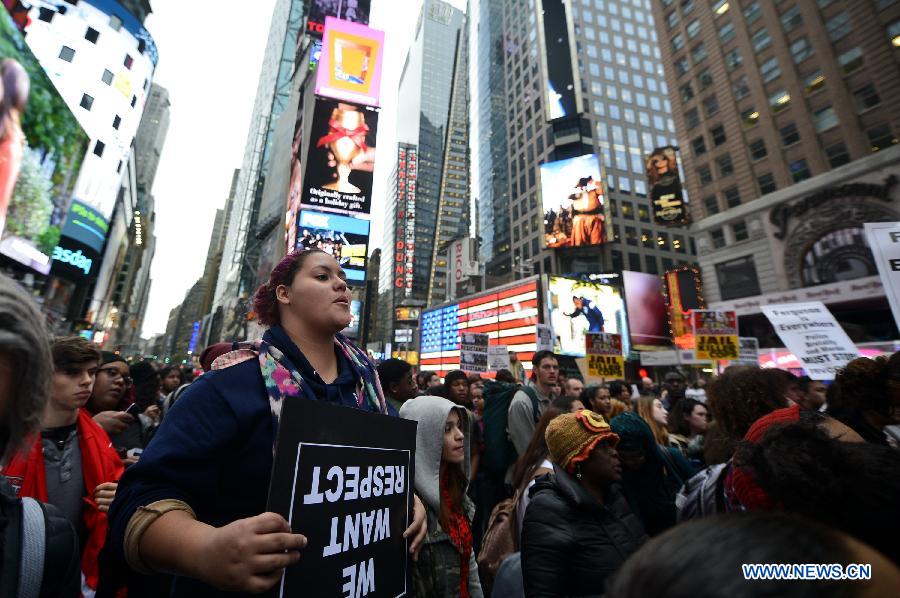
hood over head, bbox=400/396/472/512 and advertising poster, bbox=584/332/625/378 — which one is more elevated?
advertising poster, bbox=584/332/625/378

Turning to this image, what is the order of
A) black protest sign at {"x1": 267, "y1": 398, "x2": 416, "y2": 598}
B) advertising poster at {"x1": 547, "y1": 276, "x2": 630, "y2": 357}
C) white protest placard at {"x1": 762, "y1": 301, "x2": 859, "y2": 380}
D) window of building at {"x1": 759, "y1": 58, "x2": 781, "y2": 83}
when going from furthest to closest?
advertising poster at {"x1": 547, "y1": 276, "x2": 630, "y2": 357}, window of building at {"x1": 759, "y1": 58, "x2": 781, "y2": 83}, white protest placard at {"x1": 762, "y1": 301, "x2": 859, "y2": 380}, black protest sign at {"x1": 267, "y1": 398, "x2": 416, "y2": 598}

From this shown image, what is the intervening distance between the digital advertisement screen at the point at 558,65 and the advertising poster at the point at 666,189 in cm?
3177

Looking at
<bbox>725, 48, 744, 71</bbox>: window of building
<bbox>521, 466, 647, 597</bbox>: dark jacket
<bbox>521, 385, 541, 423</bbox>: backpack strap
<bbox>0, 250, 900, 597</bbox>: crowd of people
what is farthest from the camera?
<bbox>725, 48, 744, 71</bbox>: window of building

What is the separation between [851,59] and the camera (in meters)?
26.9

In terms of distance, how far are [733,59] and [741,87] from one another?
9.50ft

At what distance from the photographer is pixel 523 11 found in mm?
79875

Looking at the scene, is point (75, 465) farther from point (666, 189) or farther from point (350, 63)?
point (350, 63)

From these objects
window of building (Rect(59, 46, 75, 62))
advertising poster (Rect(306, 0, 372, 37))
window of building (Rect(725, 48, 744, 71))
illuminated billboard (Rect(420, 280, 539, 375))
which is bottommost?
illuminated billboard (Rect(420, 280, 539, 375))

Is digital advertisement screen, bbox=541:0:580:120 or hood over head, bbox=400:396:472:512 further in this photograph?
digital advertisement screen, bbox=541:0:580:120

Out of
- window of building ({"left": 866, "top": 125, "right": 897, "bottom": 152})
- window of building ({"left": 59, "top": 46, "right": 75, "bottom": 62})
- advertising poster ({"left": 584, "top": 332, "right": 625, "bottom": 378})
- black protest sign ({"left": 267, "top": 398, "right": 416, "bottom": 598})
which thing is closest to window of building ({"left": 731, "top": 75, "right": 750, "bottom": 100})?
window of building ({"left": 866, "top": 125, "right": 897, "bottom": 152})

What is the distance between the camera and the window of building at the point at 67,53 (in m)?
36.6

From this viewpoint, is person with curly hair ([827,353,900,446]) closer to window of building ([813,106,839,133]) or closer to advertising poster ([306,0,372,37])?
window of building ([813,106,839,133])

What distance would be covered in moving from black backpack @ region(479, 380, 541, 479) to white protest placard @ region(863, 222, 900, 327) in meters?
4.64

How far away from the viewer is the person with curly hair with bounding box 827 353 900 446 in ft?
10.5
